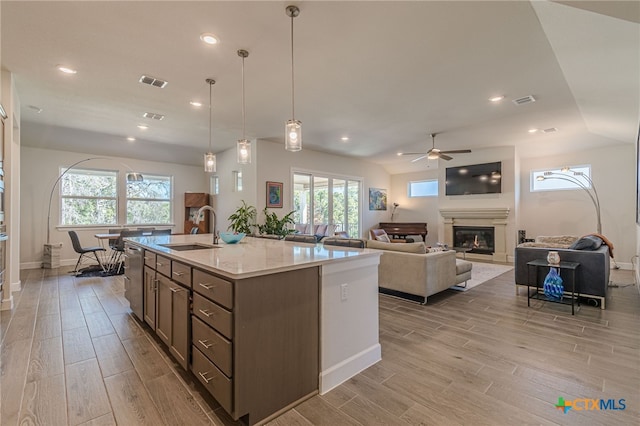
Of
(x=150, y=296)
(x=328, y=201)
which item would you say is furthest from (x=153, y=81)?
(x=328, y=201)

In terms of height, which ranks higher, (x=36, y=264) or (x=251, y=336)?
(x=251, y=336)

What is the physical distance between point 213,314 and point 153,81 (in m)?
3.32

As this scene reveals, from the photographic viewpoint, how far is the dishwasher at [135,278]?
310 centimetres

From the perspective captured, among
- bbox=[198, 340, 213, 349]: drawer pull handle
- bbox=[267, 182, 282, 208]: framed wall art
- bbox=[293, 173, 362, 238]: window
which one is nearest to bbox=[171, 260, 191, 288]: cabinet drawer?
bbox=[198, 340, 213, 349]: drawer pull handle

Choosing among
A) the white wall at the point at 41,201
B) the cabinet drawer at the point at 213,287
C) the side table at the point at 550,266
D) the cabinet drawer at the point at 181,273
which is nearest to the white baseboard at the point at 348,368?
the cabinet drawer at the point at 213,287

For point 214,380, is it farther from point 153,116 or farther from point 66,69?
point 153,116

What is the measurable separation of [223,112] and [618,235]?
28.0 ft

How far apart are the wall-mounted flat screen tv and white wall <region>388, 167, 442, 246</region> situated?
83 centimetres

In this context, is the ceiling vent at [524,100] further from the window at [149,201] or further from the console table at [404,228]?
the window at [149,201]

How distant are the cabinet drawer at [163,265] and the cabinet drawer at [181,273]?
0.10 metres

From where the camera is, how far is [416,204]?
9867 mm

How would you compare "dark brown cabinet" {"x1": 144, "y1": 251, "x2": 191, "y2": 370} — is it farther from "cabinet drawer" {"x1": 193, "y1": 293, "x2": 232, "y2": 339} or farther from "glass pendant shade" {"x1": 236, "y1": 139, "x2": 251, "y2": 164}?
"glass pendant shade" {"x1": 236, "y1": 139, "x2": 251, "y2": 164}

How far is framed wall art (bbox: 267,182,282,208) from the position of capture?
6.81 meters

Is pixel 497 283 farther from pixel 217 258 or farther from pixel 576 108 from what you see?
pixel 217 258
